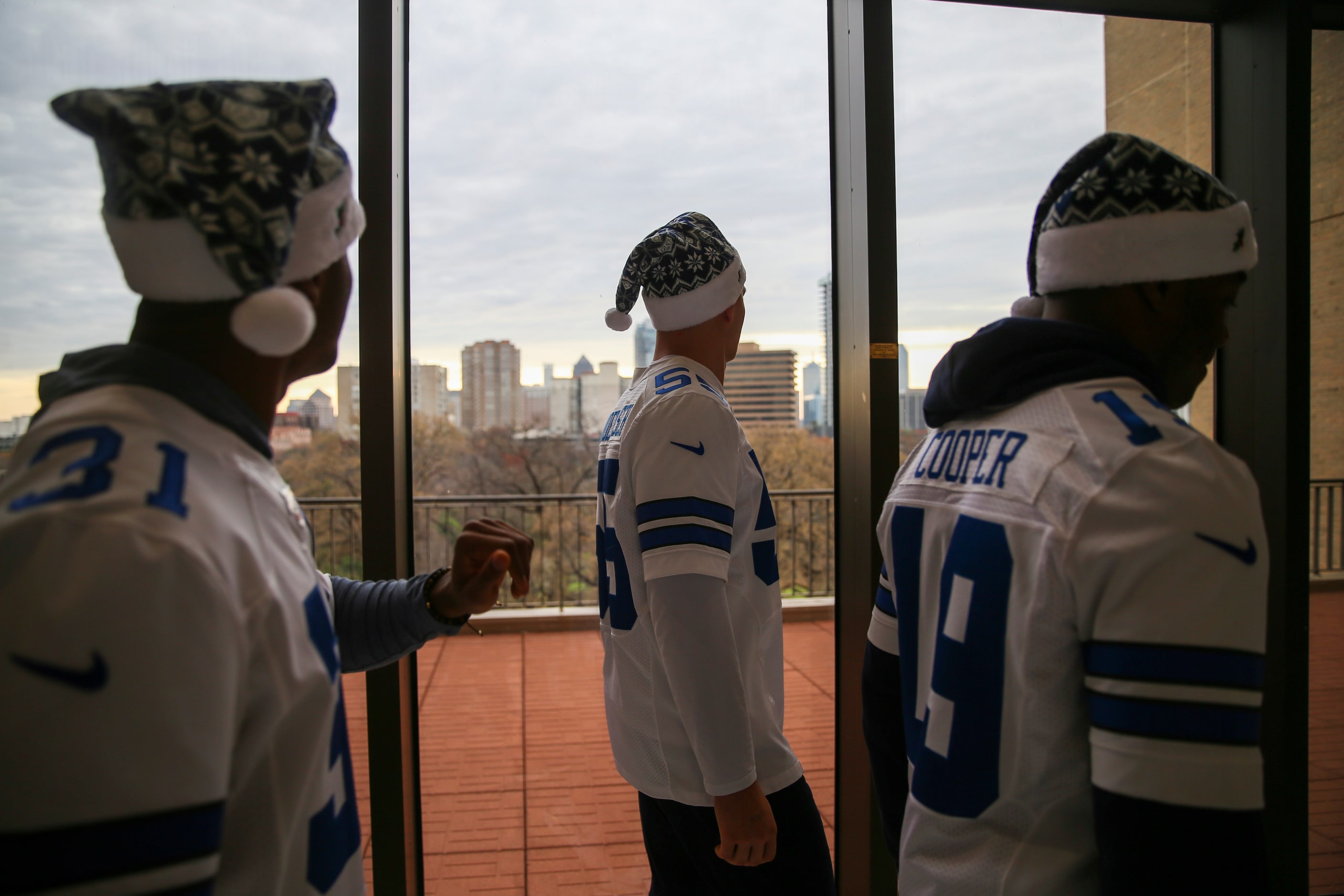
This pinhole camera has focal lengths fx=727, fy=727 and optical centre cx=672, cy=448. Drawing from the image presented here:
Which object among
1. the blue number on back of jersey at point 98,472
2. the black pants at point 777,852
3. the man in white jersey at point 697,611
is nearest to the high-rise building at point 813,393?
the man in white jersey at point 697,611

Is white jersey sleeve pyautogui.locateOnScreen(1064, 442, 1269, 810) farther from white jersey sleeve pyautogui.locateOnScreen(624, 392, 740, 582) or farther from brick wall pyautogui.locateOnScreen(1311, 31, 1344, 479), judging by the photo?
brick wall pyautogui.locateOnScreen(1311, 31, 1344, 479)

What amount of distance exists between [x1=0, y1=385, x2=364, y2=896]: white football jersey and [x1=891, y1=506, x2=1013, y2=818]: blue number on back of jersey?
0.70 m

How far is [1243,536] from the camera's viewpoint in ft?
2.32

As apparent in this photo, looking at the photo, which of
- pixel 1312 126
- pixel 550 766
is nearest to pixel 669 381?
pixel 550 766

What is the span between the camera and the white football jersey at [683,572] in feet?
4.03

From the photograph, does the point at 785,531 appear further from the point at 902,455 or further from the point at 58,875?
the point at 58,875

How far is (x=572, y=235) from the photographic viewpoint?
2195 millimetres

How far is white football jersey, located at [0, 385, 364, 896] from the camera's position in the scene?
48 cm

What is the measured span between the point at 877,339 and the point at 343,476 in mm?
1408

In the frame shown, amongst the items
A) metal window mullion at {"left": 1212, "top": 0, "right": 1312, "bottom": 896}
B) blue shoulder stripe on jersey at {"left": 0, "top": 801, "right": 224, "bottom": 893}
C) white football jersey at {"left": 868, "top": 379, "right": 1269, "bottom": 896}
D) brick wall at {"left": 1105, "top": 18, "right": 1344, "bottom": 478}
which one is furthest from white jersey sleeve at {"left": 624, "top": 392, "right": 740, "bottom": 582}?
brick wall at {"left": 1105, "top": 18, "right": 1344, "bottom": 478}

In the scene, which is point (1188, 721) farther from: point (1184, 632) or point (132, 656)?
point (132, 656)

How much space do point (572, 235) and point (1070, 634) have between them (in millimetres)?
1807

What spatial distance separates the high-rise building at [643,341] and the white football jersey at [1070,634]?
1100mm

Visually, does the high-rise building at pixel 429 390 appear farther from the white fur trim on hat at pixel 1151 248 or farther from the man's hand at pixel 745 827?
the white fur trim on hat at pixel 1151 248
